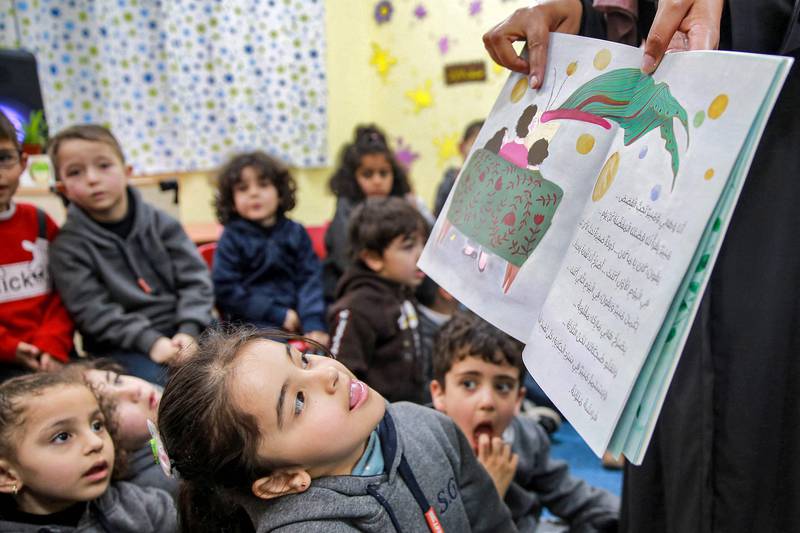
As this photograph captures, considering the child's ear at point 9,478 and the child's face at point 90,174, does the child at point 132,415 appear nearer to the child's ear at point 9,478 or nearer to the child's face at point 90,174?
the child's ear at point 9,478

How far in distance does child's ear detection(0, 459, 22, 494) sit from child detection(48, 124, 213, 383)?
0.64 meters

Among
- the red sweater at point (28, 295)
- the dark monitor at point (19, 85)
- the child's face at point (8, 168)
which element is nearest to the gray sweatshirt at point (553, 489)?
the red sweater at point (28, 295)

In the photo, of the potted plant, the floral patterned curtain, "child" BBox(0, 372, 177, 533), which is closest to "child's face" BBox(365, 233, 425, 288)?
"child" BBox(0, 372, 177, 533)

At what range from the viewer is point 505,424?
127 centimetres

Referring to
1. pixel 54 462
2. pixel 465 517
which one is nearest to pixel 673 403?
pixel 465 517

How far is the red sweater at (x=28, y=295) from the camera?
1.45 metres

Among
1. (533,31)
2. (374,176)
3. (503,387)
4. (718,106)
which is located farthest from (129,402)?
(374,176)

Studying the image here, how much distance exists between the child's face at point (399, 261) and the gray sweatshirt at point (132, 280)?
20.4 inches

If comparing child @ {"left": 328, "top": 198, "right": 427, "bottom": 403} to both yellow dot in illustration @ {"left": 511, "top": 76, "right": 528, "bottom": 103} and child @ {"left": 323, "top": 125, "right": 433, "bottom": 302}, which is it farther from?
yellow dot in illustration @ {"left": 511, "top": 76, "right": 528, "bottom": 103}

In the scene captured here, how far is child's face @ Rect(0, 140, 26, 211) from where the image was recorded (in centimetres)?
141

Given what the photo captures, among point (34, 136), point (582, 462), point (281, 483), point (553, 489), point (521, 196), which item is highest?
point (521, 196)

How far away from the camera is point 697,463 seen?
80 cm

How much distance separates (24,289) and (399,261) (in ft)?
3.13

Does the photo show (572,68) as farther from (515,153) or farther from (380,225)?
(380,225)
